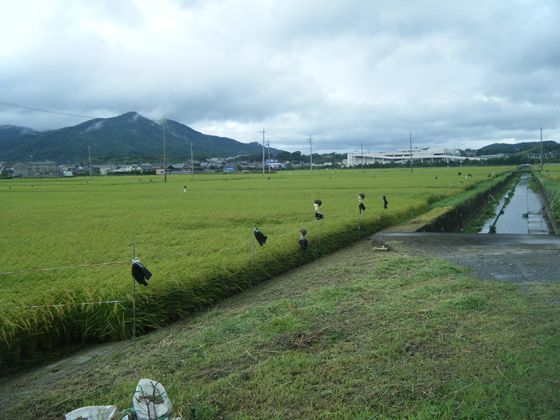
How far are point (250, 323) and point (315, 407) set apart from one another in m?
2.08

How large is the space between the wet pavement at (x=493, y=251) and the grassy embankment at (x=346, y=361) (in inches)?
51.6

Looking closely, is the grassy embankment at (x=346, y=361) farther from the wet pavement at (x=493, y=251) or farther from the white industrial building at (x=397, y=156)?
the white industrial building at (x=397, y=156)

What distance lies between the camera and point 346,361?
4184 mm

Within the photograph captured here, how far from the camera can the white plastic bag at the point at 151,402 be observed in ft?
10.9

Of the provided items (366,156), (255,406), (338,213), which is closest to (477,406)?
(255,406)

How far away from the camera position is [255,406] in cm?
354

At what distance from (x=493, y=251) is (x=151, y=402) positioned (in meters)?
9.02

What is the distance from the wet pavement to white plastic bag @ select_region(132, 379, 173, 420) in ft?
18.8

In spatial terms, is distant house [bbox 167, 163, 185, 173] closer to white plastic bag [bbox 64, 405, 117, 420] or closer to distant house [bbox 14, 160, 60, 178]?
distant house [bbox 14, 160, 60, 178]

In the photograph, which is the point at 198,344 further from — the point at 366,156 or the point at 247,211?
the point at 366,156

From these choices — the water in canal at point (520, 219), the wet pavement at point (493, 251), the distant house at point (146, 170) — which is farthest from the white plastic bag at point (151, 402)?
the distant house at point (146, 170)

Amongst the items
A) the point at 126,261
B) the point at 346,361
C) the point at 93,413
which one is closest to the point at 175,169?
the point at 126,261

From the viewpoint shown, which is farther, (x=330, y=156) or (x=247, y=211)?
(x=330, y=156)

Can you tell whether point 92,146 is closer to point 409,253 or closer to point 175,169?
point 175,169
